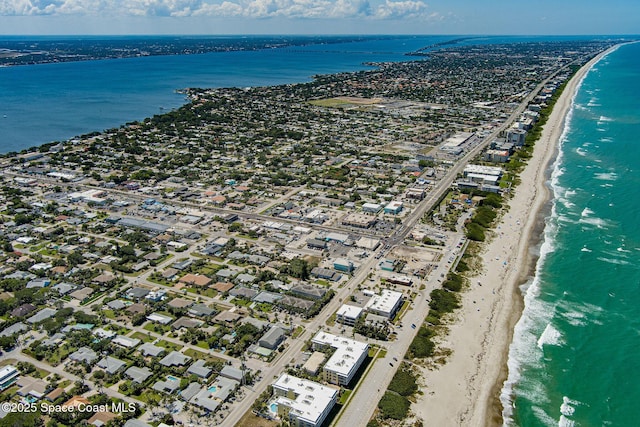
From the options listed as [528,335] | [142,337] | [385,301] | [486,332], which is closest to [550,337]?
[528,335]

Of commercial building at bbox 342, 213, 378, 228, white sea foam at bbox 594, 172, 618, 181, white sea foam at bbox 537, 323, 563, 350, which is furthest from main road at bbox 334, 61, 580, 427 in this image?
white sea foam at bbox 594, 172, 618, 181

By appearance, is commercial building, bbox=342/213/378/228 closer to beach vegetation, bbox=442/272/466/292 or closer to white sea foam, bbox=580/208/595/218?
beach vegetation, bbox=442/272/466/292

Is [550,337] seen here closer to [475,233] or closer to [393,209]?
[475,233]

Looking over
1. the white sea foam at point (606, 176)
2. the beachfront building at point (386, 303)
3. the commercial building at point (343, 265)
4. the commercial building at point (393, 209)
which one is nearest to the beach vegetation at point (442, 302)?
the beachfront building at point (386, 303)

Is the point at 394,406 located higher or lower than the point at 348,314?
lower

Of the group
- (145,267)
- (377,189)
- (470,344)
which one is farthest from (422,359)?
(377,189)

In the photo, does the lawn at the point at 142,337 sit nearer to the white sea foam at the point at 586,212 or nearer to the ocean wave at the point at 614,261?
the ocean wave at the point at 614,261

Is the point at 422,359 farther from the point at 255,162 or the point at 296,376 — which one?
the point at 255,162
